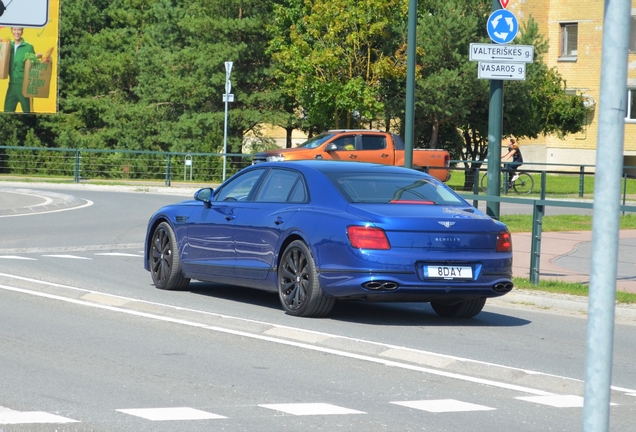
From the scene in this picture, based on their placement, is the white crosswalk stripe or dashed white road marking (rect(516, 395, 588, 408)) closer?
the white crosswalk stripe

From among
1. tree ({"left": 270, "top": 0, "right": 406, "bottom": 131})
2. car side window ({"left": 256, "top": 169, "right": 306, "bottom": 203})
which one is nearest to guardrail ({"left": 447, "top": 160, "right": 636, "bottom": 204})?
tree ({"left": 270, "top": 0, "right": 406, "bottom": 131})

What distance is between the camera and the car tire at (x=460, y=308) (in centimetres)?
1157

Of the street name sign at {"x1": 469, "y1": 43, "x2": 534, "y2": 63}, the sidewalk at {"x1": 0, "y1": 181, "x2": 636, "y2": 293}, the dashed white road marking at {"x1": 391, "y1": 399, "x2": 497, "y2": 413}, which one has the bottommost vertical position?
the dashed white road marking at {"x1": 391, "y1": 399, "x2": 497, "y2": 413}

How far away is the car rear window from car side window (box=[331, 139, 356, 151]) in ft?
82.0

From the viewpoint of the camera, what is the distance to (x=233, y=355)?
888 centimetres

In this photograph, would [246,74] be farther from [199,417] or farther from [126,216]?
[199,417]

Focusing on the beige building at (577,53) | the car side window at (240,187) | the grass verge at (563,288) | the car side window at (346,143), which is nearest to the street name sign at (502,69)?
the grass verge at (563,288)

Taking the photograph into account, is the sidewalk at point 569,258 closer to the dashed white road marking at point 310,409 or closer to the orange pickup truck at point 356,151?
the dashed white road marking at point 310,409

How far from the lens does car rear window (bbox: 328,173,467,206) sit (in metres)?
11.2

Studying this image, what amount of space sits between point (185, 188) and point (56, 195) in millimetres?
7866

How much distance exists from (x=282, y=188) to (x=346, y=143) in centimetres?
2523

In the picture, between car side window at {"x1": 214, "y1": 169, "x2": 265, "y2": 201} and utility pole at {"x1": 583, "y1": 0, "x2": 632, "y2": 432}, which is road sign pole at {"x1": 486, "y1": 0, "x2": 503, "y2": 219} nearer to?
car side window at {"x1": 214, "y1": 169, "x2": 265, "y2": 201}

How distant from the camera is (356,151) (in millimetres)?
37000

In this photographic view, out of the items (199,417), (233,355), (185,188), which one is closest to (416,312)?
(233,355)
